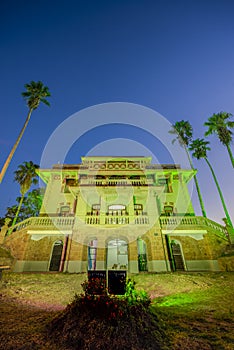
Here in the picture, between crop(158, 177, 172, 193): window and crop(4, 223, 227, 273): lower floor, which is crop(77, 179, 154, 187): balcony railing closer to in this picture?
crop(158, 177, 172, 193): window

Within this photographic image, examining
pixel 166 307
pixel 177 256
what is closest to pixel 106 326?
pixel 166 307

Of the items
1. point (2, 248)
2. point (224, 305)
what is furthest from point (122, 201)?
point (224, 305)

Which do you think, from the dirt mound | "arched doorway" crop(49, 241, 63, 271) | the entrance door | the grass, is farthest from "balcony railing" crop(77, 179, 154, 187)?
the dirt mound

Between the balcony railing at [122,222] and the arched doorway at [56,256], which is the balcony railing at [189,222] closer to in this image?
the balcony railing at [122,222]

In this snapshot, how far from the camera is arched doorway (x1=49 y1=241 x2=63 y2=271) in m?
15.9

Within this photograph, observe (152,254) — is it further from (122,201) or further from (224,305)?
(224,305)

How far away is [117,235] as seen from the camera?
645 inches

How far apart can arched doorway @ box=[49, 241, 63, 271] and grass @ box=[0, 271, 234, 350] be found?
4.07 metres

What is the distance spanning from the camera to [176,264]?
15.9 metres

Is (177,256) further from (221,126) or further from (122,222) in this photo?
(221,126)

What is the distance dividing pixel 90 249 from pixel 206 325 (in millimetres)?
13337

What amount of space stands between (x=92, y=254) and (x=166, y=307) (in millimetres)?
11029

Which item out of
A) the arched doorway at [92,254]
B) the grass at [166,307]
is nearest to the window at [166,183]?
the arched doorway at [92,254]

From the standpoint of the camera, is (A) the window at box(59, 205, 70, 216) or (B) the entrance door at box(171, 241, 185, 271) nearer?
(B) the entrance door at box(171, 241, 185, 271)
